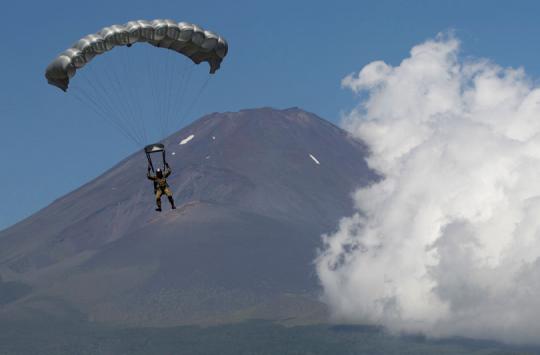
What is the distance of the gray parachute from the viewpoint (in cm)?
7638

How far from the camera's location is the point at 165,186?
7831cm

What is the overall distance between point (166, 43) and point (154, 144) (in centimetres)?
947

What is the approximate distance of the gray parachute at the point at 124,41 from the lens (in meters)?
76.4

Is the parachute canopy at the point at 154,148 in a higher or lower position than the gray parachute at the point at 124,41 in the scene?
lower

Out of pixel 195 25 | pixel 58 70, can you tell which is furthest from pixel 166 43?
pixel 58 70

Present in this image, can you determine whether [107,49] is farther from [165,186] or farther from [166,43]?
[165,186]

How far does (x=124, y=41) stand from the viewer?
7756 centimetres

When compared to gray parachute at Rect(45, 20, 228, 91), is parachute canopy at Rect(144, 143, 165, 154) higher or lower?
lower

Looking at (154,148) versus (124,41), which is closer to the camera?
(154,148)

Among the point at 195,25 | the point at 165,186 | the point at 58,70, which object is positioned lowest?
the point at 165,186

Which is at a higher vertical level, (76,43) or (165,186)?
(76,43)

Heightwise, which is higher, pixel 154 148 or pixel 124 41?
pixel 124 41

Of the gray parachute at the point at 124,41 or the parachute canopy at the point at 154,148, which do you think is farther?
the gray parachute at the point at 124,41

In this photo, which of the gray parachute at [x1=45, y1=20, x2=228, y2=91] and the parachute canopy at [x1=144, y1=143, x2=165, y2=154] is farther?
the gray parachute at [x1=45, y1=20, x2=228, y2=91]
